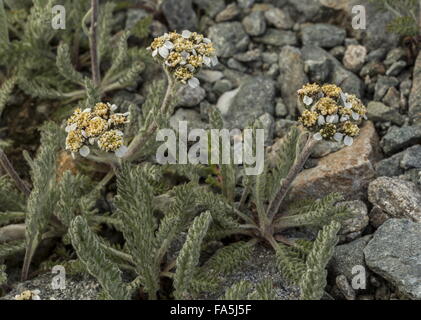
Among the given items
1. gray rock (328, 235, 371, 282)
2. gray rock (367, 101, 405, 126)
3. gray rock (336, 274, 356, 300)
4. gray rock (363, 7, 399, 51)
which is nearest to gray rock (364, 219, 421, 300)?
gray rock (328, 235, 371, 282)

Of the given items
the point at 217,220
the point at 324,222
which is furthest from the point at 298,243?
the point at 217,220

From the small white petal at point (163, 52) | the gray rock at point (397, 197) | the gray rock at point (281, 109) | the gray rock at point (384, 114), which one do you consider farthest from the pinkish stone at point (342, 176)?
the small white petal at point (163, 52)

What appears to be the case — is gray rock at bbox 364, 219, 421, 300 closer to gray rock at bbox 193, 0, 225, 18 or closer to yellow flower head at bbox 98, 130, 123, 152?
yellow flower head at bbox 98, 130, 123, 152

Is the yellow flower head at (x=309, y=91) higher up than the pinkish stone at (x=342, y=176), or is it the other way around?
the yellow flower head at (x=309, y=91)

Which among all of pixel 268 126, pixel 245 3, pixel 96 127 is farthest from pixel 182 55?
pixel 245 3

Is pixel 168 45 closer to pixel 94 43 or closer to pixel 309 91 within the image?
pixel 309 91

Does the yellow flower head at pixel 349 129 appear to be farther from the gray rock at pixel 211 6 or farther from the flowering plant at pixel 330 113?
the gray rock at pixel 211 6

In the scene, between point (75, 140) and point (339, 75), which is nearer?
point (75, 140)
